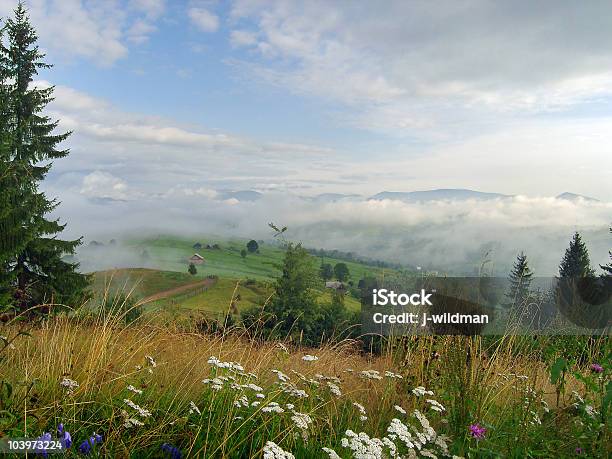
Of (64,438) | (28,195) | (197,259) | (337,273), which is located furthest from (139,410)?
(197,259)

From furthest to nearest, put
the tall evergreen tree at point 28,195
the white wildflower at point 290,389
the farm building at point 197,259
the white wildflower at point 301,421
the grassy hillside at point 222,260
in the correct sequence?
the farm building at point 197,259
the grassy hillside at point 222,260
the tall evergreen tree at point 28,195
the white wildflower at point 290,389
the white wildflower at point 301,421

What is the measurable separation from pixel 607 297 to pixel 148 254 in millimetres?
134726

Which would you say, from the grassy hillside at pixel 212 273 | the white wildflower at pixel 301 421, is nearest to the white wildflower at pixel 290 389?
the white wildflower at pixel 301 421

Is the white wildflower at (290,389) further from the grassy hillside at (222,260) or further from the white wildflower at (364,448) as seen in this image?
the grassy hillside at (222,260)

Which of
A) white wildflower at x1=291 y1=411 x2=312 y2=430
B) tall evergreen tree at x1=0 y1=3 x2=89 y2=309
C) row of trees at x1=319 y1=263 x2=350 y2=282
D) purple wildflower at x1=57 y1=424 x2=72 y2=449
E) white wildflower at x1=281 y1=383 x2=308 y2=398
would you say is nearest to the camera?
purple wildflower at x1=57 y1=424 x2=72 y2=449

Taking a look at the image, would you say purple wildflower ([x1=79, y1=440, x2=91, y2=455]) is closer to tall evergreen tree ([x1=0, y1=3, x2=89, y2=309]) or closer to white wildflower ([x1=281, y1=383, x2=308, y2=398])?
white wildflower ([x1=281, y1=383, x2=308, y2=398])

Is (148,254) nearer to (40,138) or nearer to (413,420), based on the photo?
(40,138)

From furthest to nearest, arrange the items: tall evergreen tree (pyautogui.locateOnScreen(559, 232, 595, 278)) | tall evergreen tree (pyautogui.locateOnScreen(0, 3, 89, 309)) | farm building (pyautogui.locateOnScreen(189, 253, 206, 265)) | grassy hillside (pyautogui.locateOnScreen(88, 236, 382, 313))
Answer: farm building (pyautogui.locateOnScreen(189, 253, 206, 265)) < tall evergreen tree (pyautogui.locateOnScreen(559, 232, 595, 278)) < grassy hillside (pyautogui.locateOnScreen(88, 236, 382, 313)) < tall evergreen tree (pyautogui.locateOnScreen(0, 3, 89, 309))

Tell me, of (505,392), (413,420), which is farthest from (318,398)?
(505,392)

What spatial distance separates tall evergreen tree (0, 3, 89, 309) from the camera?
20484mm

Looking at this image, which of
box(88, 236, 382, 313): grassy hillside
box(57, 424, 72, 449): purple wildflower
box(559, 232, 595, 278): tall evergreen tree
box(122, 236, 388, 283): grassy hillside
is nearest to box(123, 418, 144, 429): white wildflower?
box(57, 424, 72, 449): purple wildflower

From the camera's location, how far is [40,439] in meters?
2.86

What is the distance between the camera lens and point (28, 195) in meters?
24.5

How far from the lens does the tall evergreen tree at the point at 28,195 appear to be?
20484 mm
